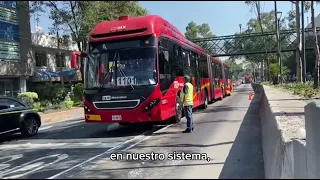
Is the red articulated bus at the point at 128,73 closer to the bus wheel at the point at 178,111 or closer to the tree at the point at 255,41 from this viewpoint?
the bus wheel at the point at 178,111

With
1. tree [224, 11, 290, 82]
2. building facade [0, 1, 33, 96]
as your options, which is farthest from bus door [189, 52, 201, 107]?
tree [224, 11, 290, 82]

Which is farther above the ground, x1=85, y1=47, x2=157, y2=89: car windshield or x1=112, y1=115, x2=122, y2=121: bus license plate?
x1=85, y1=47, x2=157, y2=89: car windshield

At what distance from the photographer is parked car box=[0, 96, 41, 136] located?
11691mm

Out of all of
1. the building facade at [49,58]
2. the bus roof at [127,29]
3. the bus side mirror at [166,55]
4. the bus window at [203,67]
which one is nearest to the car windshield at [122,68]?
the bus roof at [127,29]

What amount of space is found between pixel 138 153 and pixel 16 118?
18.1ft

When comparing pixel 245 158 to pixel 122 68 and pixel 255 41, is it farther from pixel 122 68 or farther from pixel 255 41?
pixel 255 41

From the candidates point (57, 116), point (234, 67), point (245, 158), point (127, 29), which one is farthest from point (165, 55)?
point (234, 67)

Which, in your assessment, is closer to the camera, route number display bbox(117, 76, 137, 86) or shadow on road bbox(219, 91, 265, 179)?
shadow on road bbox(219, 91, 265, 179)

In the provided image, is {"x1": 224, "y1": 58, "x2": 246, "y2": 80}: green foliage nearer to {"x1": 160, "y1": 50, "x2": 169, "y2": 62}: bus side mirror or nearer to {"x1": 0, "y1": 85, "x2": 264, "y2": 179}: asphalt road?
{"x1": 160, "y1": 50, "x2": 169, "y2": 62}: bus side mirror

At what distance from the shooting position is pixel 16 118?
12.2 metres

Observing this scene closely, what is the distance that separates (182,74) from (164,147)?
565 centimetres

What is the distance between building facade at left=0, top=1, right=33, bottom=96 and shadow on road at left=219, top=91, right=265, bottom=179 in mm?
24812

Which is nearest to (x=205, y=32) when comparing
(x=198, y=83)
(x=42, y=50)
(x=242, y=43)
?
(x=242, y=43)

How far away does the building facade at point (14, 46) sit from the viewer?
3103 cm
